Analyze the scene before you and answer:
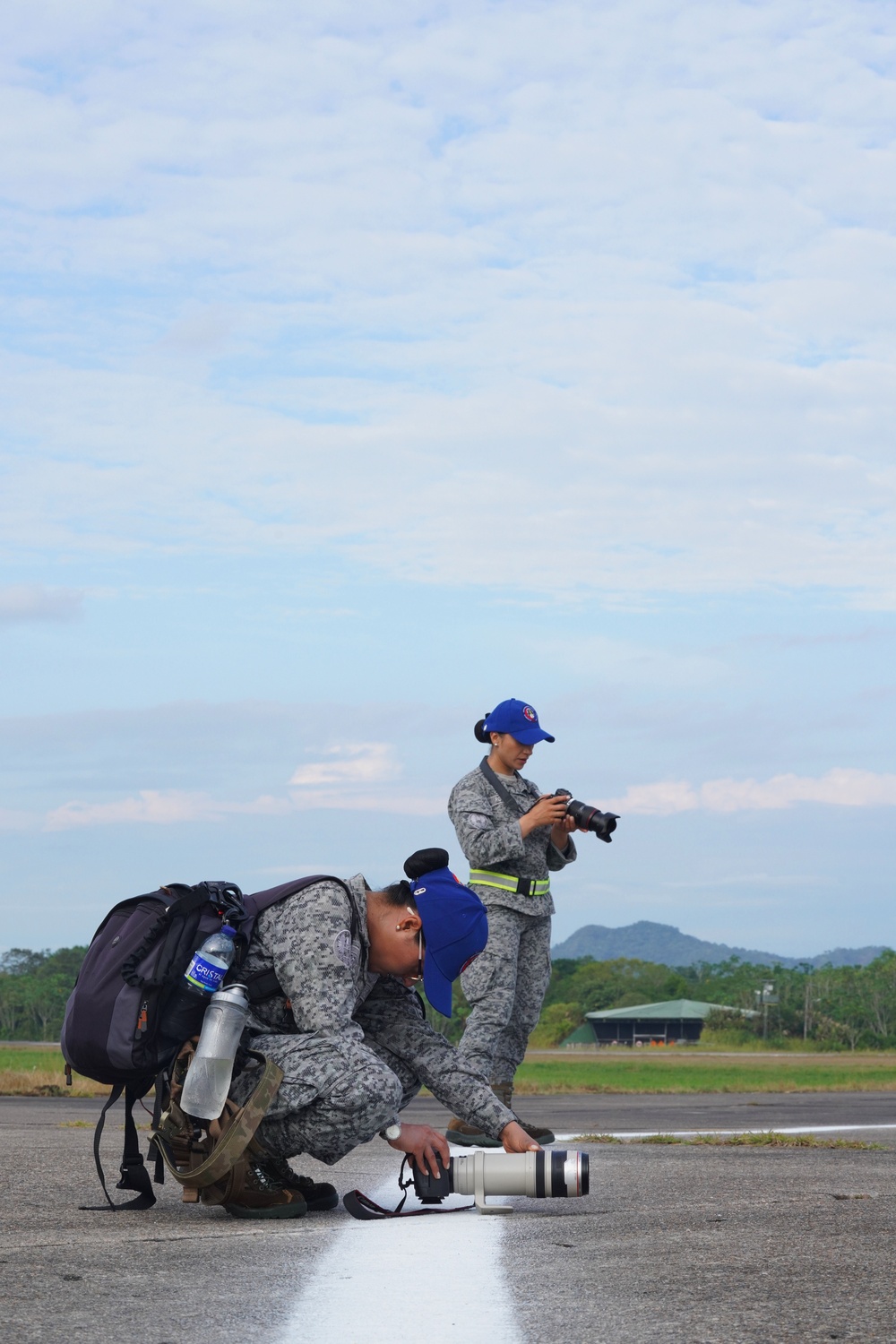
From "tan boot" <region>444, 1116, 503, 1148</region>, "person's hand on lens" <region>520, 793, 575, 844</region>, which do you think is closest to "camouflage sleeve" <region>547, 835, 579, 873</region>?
"person's hand on lens" <region>520, 793, 575, 844</region>

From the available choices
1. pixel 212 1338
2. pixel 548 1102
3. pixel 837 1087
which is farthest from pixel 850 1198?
pixel 837 1087

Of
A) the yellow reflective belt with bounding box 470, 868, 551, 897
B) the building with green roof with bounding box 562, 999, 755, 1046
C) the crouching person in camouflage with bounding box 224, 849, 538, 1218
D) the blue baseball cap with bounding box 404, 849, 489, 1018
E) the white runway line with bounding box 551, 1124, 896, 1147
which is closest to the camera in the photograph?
the crouching person in camouflage with bounding box 224, 849, 538, 1218

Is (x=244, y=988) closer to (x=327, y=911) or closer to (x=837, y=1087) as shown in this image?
(x=327, y=911)

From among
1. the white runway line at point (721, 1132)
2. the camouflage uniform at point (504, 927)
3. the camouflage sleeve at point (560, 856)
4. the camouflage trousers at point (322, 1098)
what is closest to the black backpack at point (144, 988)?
the camouflage trousers at point (322, 1098)

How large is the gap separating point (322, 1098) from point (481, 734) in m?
3.73

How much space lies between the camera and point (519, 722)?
24.5 ft

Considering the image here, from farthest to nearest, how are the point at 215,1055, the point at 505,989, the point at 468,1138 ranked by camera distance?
1. the point at 505,989
2. the point at 468,1138
3. the point at 215,1055

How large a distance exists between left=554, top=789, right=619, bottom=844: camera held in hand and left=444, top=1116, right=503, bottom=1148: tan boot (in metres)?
1.41

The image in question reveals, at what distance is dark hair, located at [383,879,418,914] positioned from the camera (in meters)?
4.34

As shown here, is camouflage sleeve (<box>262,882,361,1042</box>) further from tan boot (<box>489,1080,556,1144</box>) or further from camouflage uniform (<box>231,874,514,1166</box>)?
tan boot (<box>489,1080,556,1144</box>)

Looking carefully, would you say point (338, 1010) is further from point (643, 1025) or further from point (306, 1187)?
point (643, 1025)

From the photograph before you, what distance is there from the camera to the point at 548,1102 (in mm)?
13719

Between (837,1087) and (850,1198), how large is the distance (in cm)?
1550

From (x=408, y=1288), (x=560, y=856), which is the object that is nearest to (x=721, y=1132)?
(x=560, y=856)
